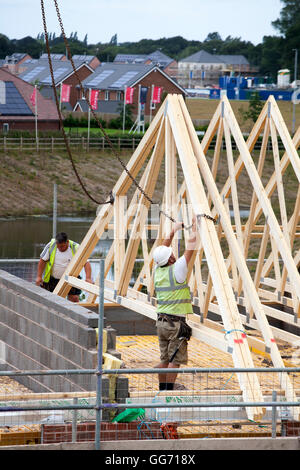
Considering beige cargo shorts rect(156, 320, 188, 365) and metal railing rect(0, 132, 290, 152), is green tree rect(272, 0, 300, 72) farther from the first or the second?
beige cargo shorts rect(156, 320, 188, 365)

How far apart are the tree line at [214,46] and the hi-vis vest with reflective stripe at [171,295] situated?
224 ft

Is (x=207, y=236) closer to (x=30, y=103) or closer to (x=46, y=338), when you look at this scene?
(x=46, y=338)

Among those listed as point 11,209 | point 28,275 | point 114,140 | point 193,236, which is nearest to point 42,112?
point 114,140

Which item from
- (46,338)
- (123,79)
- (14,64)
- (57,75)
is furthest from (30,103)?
(14,64)

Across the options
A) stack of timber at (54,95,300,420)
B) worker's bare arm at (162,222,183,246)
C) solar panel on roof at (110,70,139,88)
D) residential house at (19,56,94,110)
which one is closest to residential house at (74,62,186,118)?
solar panel on roof at (110,70,139,88)

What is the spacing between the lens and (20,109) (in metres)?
54.2

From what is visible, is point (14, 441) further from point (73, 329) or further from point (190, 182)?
point (190, 182)

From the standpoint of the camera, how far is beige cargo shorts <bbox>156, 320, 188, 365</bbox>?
10.4m

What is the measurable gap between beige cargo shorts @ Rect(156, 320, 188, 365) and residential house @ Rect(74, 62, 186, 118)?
5529cm

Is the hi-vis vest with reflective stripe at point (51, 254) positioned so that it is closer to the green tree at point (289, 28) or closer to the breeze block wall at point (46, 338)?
the breeze block wall at point (46, 338)

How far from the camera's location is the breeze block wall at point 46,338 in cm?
1020

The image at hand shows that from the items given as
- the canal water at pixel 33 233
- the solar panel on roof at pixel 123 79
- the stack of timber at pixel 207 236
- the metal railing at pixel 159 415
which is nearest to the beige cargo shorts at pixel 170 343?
the stack of timber at pixel 207 236

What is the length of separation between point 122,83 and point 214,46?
362ft

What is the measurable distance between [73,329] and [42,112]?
147ft
